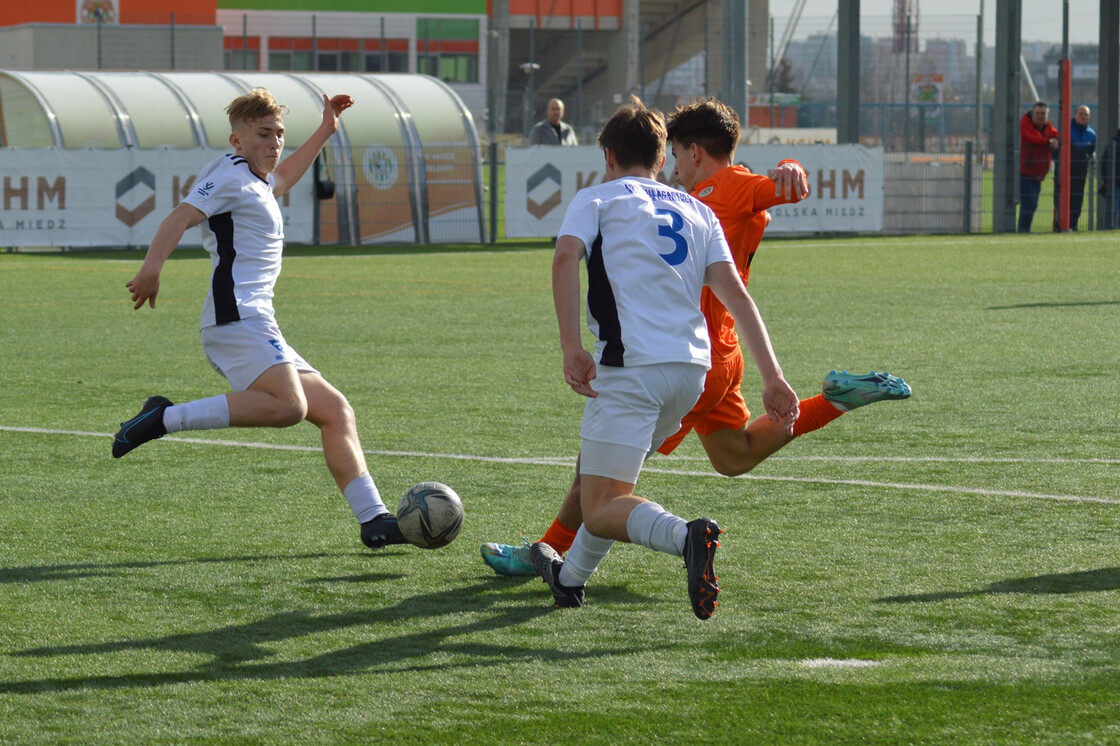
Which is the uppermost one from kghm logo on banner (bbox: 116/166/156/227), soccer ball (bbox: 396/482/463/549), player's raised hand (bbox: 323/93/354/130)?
kghm logo on banner (bbox: 116/166/156/227)

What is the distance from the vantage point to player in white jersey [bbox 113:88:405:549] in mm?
5750

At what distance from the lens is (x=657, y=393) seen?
464 cm

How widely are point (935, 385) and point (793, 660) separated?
6.16m

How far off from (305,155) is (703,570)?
9.94 ft

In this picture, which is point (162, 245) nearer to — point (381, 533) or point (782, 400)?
point (381, 533)

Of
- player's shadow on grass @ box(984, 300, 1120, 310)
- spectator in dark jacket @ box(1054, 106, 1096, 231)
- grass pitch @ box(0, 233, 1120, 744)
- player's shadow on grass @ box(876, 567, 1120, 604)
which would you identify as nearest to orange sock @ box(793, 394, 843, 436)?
grass pitch @ box(0, 233, 1120, 744)

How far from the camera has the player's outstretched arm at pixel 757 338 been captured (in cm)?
457

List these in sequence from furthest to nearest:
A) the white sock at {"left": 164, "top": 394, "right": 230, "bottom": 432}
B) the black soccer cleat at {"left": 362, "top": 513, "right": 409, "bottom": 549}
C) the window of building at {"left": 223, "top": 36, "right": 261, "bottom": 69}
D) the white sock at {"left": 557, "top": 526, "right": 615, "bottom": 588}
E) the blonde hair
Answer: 1. the window of building at {"left": 223, "top": 36, "right": 261, "bottom": 69}
2. the blonde hair
3. the white sock at {"left": 164, "top": 394, "right": 230, "bottom": 432}
4. the black soccer cleat at {"left": 362, "top": 513, "right": 409, "bottom": 549}
5. the white sock at {"left": 557, "top": 526, "right": 615, "bottom": 588}

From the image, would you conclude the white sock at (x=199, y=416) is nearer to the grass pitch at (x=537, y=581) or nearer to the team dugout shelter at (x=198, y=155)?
the grass pitch at (x=537, y=581)

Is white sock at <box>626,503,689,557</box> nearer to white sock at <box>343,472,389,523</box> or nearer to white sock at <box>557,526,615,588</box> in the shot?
white sock at <box>557,526,615,588</box>

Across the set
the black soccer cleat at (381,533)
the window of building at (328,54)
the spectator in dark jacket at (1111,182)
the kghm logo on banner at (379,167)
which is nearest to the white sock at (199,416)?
the black soccer cleat at (381,533)

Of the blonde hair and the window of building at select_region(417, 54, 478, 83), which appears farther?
the window of building at select_region(417, 54, 478, 83)

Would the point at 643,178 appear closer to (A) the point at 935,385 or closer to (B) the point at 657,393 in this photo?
(B) the point at 657,393

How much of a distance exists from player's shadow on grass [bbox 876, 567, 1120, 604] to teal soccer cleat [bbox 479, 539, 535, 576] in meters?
1.19
